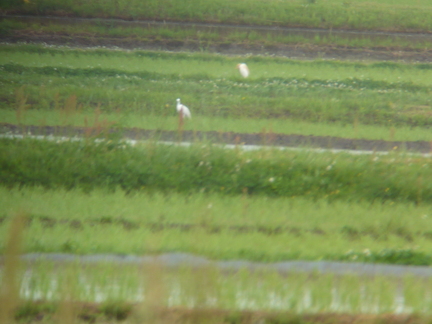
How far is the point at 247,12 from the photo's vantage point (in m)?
28.4

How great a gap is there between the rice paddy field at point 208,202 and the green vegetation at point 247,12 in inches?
316

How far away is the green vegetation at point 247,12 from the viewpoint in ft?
89.2

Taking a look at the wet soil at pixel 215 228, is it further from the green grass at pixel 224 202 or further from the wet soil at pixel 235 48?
the wet soil at pixel 235 48

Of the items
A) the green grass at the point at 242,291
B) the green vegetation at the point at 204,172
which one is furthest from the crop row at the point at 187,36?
the green grass at the point at 242,291

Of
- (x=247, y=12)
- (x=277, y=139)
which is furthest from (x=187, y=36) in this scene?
(x=277, y=139)

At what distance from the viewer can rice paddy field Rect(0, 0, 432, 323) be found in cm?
395

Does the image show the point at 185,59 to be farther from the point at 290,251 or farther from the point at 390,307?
the point at 390,307

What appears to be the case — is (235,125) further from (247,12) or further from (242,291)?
(247,12)

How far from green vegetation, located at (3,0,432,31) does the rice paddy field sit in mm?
8022

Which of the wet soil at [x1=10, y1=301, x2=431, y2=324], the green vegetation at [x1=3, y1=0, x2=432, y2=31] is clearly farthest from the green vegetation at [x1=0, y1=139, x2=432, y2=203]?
the green vegetation at [x1=3, y1=0, x2=432, y2=31]

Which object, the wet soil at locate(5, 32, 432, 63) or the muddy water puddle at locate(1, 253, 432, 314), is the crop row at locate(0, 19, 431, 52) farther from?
the muddy water puddle at locate(1, 253, 432, 314)

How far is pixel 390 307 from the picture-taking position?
13.1ft

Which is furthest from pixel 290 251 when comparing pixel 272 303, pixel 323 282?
pixel 272 303

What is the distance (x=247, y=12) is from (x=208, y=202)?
2288cm
